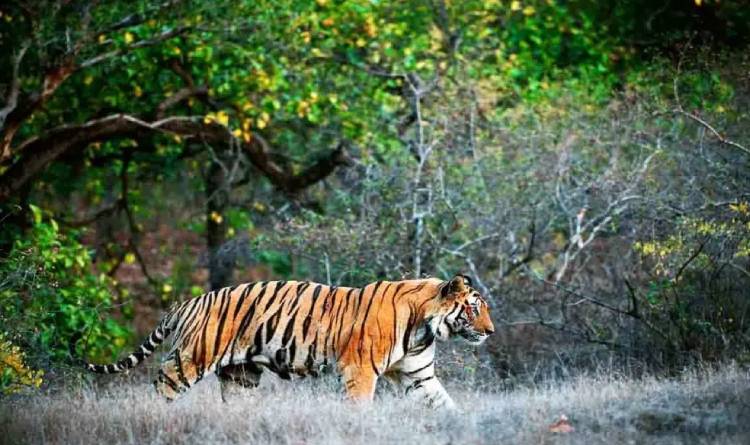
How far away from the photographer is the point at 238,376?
11.8 meters

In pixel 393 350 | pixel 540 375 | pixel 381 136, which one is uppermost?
pixel 381 136

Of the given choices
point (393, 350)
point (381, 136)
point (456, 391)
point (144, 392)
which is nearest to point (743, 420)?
point (393, 350)

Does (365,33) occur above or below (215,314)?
above

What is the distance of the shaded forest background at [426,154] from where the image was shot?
48.5 ft

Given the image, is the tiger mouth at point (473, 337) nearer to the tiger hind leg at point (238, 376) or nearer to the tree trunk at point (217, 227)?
the tiger hind leg at point (238, 376)

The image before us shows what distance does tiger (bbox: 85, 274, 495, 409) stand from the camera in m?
11.1

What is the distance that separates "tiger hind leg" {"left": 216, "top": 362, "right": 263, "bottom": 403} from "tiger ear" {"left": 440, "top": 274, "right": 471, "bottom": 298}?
1916 millimetres

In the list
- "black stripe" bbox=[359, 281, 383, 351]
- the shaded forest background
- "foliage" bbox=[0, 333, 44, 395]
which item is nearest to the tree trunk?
the shaded forest background

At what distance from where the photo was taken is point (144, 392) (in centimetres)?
1195

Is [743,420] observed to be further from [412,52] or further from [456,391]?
[412,52]

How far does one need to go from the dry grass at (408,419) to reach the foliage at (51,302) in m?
1.22

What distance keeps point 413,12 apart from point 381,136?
10.6 feet

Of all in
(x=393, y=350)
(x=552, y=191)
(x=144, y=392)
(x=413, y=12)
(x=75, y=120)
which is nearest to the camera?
(x=393, y=350)

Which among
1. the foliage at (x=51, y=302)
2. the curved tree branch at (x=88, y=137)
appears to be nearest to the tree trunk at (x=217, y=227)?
the curved tree branch at (x=88, y=137)
